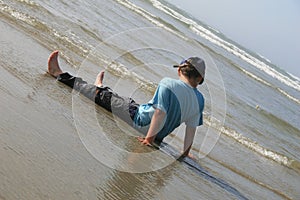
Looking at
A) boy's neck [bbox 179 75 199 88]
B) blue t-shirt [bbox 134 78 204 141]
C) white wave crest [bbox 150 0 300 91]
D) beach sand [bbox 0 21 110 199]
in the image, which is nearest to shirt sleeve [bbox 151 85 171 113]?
blue t-shirt [bbox 134 78 204 141]

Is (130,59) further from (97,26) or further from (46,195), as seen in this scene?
(46,195)

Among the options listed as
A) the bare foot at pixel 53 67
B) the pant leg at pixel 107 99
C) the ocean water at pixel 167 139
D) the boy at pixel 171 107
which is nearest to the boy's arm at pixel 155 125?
the boy at pixel 171 107

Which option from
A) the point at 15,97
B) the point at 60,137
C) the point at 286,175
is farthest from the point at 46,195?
the point at 286,175

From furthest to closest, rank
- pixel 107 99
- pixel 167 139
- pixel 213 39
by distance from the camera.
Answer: pixel 213 39, pixel 167 139, pixel 107 99

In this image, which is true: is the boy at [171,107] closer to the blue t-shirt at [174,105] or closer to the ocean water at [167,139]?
the blue t-shirt at [174,105]

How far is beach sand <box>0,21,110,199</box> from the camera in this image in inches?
123

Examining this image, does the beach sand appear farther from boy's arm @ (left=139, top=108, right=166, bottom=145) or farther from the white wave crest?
the white wave crest

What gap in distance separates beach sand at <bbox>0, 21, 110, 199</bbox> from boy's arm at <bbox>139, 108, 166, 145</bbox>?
0.88 metres

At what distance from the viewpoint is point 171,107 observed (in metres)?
5.11

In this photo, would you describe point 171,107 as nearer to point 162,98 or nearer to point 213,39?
point 162,98

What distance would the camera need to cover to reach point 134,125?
5.61 metres

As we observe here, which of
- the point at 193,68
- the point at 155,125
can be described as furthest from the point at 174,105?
the point at 193,68

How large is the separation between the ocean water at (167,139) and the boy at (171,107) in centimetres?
18

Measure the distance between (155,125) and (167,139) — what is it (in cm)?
96
